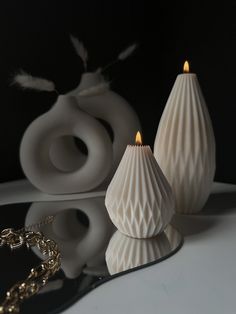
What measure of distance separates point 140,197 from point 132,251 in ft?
0.22

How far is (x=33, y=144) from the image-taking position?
723 mm

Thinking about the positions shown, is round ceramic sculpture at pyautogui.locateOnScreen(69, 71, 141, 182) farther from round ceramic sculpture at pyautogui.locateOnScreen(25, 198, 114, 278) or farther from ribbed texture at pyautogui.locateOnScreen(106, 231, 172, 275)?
ribbed texture at pyautogui.locateOnScreen(106, 231, 172, 275)

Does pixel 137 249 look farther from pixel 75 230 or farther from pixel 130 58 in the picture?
pixel 130 58

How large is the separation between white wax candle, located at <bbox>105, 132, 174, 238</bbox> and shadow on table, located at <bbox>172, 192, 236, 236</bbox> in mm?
67

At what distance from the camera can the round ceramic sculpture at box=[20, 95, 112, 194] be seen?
2.38 feet

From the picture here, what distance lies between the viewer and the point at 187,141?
619 millimetres

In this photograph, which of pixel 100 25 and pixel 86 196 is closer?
pixel 86 196

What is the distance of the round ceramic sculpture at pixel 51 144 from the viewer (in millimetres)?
727

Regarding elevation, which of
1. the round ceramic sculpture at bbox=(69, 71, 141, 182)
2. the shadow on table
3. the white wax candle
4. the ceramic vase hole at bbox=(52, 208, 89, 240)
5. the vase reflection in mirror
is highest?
the round ceramic sculpture at bbox=(69, 71, 141, 182)

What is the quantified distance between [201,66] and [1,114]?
0.43m

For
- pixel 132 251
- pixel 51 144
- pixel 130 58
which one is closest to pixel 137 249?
pixel 132 251

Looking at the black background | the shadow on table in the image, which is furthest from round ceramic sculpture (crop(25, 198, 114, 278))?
the black background

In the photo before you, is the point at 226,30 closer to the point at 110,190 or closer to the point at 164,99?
the point at 164,99

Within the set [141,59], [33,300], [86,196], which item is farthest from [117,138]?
[33,300]
